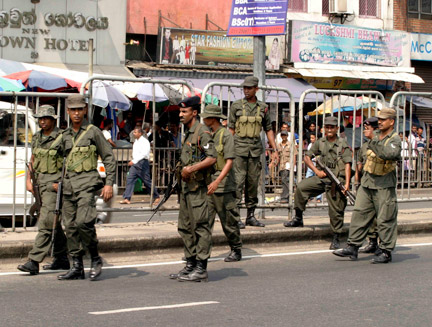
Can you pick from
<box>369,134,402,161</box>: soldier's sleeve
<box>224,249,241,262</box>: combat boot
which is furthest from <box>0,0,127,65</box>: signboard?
<box>369,134,402,161</box>: soldier's sleeve

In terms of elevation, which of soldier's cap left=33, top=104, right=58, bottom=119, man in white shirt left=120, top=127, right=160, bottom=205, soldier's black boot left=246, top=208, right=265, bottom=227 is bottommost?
soldier's black boot left=246, top=208, right=265, bottom=227

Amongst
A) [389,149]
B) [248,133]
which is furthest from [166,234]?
[389,149]

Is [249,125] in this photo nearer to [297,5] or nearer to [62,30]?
[62,30]

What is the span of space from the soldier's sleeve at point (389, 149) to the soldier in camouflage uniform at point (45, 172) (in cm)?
352

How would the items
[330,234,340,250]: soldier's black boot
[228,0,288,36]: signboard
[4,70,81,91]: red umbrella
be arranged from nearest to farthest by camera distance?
1. [330,234,340,250]: soldier's black boot
2. [228,0,288,36]: signboard
3. [4,70,81,91]: red umbrella

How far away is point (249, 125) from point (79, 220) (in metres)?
3.13

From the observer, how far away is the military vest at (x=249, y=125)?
10.7m

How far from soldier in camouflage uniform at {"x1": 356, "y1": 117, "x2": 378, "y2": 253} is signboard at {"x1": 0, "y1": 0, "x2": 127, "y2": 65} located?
46.7ft

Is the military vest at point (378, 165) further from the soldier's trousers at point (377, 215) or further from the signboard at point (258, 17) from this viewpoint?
the signboard at point (258, 17)

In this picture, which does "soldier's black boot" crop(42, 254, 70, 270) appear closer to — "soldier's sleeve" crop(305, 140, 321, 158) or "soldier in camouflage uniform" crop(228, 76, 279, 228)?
"soldier in camouflage uniform" crop(228, 76, 279, 228)

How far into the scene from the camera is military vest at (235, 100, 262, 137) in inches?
420

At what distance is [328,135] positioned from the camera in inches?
418

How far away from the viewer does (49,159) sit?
8594 mm

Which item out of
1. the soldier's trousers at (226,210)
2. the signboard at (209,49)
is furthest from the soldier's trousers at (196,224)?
the signboard at (209,49)
